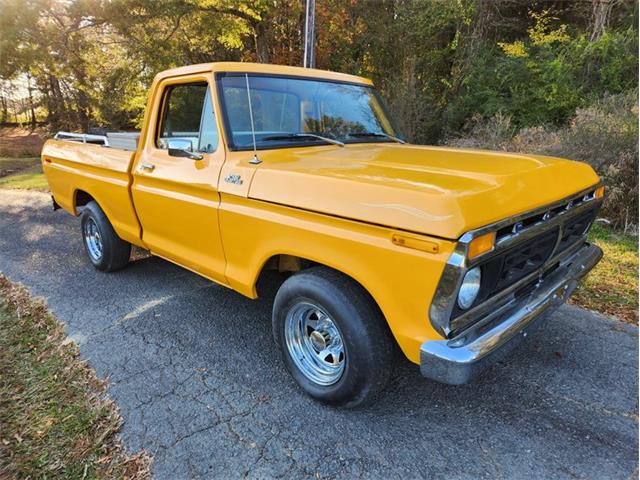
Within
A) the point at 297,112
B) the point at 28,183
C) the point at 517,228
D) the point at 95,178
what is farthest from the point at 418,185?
the point at 28,183

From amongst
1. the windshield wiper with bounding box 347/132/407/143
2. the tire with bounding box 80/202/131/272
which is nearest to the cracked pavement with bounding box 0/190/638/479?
the tire with bounding box 80/202/131/272

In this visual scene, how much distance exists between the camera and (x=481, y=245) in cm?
199

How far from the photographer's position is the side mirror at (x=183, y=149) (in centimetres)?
319

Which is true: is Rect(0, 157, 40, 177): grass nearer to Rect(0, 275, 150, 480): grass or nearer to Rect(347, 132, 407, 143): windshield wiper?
Rect(0, 275, 150, 480): grass

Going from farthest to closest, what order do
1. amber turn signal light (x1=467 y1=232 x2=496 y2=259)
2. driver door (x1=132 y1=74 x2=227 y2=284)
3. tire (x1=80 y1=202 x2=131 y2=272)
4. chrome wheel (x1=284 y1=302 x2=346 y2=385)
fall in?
1. tire (x1=80 y1=202 x2=131 y2=272)
2. driver door (x1=132 y1=74 x2=227 y2=284)
3. chrome wheel (x1=284 y1=302 x2=346 y2=385)
4. amber turn signal light (x1=467 y1=232 x2=496 y2=259)

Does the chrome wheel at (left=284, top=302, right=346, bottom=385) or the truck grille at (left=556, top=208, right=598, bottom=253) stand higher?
the truck grille at (left=556, top=208, right=598, bottom=253)

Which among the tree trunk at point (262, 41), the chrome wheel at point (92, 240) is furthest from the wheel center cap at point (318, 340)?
the tree trunk at point (262, 41)

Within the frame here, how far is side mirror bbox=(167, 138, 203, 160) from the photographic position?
125 inches

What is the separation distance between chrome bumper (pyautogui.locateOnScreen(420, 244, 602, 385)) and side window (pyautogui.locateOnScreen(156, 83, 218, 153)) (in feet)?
6.90

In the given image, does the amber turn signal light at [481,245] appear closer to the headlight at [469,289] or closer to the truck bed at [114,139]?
the headlight at [469,289]

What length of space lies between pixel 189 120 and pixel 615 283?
4.44 m

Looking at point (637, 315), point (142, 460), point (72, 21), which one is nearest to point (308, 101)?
point (142, 460)

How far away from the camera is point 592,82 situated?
11078 mm

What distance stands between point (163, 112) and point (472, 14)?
41.7ft
